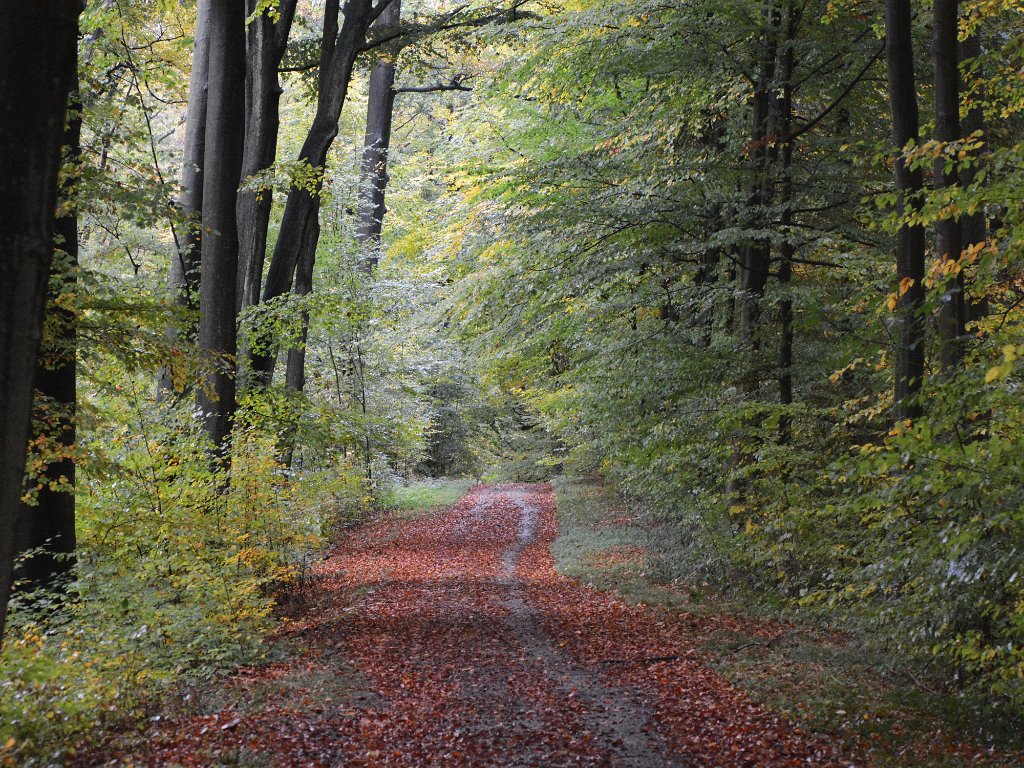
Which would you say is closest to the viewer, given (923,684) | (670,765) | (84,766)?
(84,766)

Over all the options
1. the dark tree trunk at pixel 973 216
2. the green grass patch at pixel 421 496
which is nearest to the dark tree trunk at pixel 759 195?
the dark tree trunk at pixel 973 216

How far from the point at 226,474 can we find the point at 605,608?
213 inches

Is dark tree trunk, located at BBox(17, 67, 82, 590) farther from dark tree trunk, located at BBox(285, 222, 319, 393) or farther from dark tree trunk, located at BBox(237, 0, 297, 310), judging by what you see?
dark tree trunk, located at BBox(285, 222, 319, 393)

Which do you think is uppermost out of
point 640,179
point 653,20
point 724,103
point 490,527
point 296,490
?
point 653,20

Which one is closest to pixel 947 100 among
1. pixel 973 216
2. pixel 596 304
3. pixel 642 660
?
pixel 973 216

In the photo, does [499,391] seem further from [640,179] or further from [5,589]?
[5,589]

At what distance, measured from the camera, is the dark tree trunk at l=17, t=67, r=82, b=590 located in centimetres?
701

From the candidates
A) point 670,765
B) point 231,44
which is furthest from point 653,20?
point 670,765

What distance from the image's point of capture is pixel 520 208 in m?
14.2

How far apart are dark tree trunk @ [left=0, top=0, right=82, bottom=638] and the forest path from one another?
2760 millimetres

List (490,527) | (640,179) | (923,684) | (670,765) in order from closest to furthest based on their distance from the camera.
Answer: (670,765) < (923,684) < (640,179) < (490,527)

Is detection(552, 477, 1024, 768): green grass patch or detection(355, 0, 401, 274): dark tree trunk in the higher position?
detection(355, 0, 401, 274): dark tree trunk

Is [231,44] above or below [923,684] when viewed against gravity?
above

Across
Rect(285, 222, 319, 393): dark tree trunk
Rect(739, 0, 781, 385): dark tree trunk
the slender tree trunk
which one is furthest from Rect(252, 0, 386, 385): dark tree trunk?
the slender tree trunk
